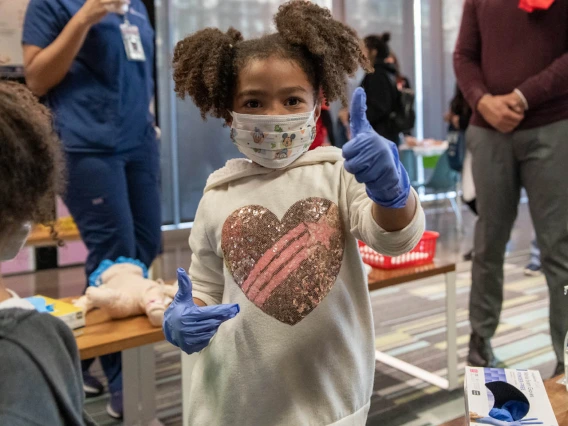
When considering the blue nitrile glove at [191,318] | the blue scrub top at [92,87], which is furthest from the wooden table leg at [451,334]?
the blue nitrile glove at [191,318]

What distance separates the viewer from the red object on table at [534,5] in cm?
176

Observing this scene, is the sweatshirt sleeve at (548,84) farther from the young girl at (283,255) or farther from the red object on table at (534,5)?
the young girl at (283,255)

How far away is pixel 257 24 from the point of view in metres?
5.83

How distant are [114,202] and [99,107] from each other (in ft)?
0.96

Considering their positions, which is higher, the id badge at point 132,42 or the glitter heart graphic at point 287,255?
the id badge at point 132,42

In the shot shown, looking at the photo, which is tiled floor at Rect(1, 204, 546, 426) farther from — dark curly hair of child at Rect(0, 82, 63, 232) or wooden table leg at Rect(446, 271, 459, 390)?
dark curly hair of child at Rect(0, 82, 63, 232)

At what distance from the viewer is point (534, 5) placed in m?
1.78

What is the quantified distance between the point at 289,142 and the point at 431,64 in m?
6.54

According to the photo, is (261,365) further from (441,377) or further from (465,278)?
(465,278)

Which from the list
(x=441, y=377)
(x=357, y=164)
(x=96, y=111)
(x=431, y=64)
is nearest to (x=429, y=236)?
(x=441, y=377)

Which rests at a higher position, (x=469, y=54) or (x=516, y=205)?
(x=469, y=54)

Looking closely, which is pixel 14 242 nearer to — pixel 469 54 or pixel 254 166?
pixel 254 166

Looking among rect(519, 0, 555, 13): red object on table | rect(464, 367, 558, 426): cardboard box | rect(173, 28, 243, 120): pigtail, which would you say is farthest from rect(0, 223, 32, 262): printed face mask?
rect(519, 0, 555, 13): red object on table

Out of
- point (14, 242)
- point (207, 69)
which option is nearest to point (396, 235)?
point (207, 69)
